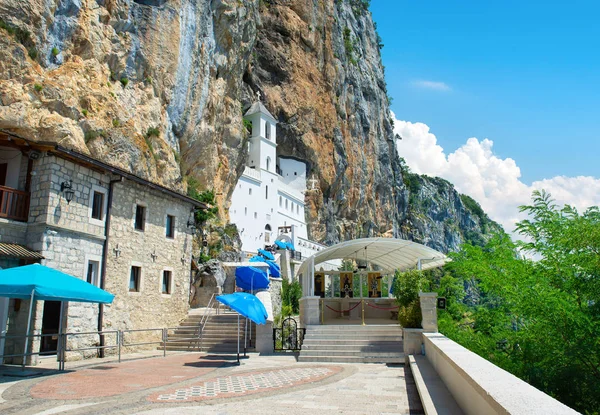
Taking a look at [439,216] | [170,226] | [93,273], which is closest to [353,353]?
[93,273]

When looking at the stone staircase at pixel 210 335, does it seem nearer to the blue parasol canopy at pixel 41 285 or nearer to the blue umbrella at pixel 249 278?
the blue umbrella at pixel 249 278

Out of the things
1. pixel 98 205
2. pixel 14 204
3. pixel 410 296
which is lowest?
pixel 410 296

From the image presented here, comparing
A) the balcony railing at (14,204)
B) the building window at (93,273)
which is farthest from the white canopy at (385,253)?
the balcony railing at (14,204)

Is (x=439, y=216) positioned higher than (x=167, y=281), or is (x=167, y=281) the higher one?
(x=439, y=216)

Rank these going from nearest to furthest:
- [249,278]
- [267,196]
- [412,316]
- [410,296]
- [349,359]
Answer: [412,316] → [349,359] → [410,296] → [249,278] → [267,196]

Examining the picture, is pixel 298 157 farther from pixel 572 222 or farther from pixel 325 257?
pixel 572 222

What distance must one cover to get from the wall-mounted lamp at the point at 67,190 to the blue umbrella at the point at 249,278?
8.96 meters

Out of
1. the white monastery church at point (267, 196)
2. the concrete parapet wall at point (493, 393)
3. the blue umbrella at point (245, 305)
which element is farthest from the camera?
the white monastery church at point (267, 196)

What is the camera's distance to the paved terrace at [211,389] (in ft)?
24.0

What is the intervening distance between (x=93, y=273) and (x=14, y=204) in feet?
11.0

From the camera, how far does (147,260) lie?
17891mm

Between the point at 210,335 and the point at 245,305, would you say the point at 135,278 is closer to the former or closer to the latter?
the point at 210,335

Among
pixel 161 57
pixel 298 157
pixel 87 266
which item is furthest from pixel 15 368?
pixel 298 157

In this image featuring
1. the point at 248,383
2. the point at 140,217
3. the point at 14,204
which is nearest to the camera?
the point at 248,383
